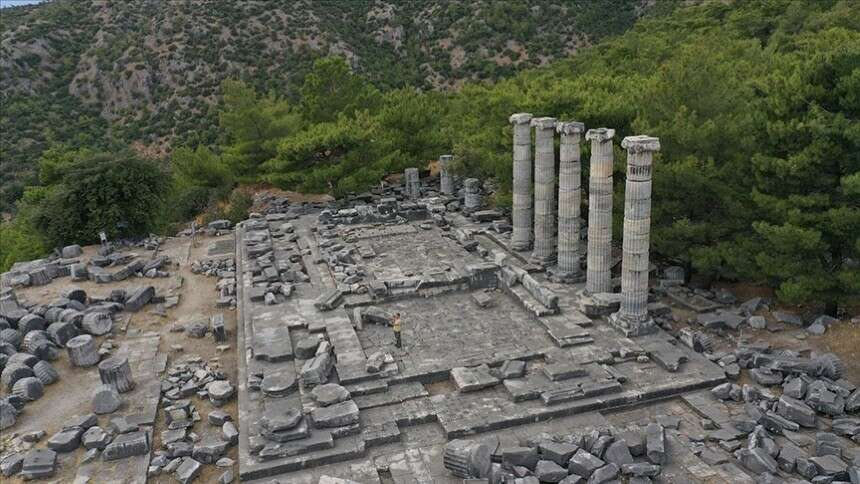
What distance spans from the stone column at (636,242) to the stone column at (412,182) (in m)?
17.0

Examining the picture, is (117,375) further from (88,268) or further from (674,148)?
(674,148)

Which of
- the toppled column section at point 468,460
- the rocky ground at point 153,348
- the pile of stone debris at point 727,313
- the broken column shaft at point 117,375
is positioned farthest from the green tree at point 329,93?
the toppled column section at point 468,460

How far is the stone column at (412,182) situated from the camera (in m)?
30.6

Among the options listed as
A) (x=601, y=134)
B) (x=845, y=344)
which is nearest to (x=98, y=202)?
(x=601, y=134)

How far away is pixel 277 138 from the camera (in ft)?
103

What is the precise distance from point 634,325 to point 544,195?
5779 millimetres

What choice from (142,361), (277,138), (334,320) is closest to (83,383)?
(142,361)

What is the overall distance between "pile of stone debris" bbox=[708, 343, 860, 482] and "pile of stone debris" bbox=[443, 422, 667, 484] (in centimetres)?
148

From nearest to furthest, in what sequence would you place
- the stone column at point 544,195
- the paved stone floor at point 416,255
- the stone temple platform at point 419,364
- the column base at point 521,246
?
the stone temple platform at point 419,364
the stone column at point 544,195
the paved stone floor at point 416,255
the column base at point 521,246

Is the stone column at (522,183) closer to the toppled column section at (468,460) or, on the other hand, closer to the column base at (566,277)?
the column base at (566,277)

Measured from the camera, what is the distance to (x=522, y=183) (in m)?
20.5

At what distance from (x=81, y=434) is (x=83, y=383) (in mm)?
2934

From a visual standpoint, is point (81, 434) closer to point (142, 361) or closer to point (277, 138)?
point (142, 361)

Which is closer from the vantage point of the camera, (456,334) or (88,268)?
(456,334)
